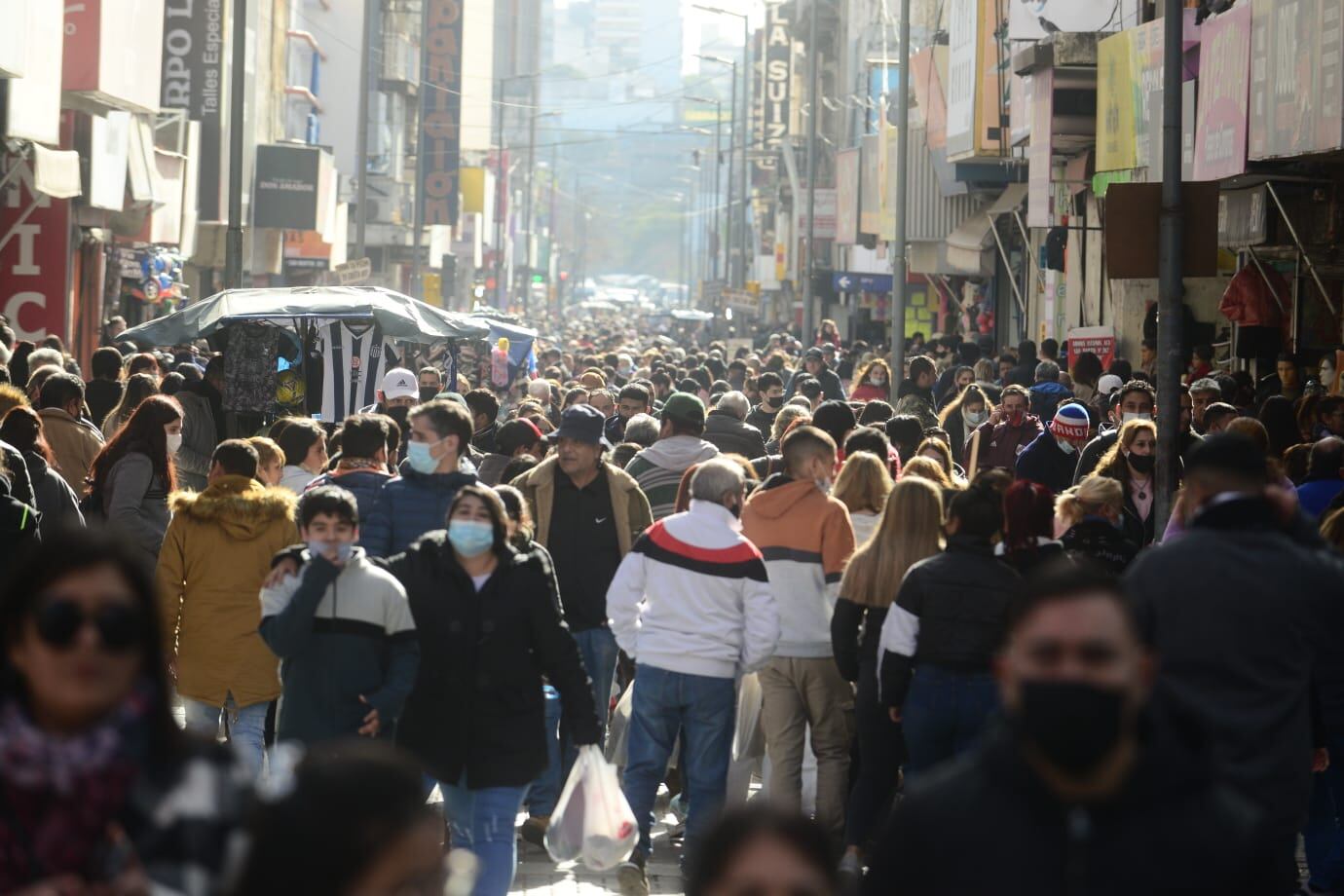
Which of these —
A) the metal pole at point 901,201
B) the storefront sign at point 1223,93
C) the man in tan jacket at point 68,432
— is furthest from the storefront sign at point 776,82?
the man in tan jacket at point 68,432

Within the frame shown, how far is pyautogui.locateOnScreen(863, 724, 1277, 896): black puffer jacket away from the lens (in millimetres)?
3174

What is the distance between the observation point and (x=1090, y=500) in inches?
342

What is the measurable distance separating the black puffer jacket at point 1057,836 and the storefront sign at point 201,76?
33.2m

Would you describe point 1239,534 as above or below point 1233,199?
below

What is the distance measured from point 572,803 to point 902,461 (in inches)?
225

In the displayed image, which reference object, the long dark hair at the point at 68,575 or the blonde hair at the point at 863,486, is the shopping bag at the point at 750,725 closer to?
the blonde hair at the point at 863,486

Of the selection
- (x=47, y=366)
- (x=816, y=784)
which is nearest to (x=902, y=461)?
(x=816, y=784)

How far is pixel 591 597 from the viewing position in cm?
927

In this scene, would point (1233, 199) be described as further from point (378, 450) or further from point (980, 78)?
point (378, 450)

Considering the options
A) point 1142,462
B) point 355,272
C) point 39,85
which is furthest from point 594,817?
point 355,272

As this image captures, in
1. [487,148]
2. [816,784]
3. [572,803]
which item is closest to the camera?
[572,803]

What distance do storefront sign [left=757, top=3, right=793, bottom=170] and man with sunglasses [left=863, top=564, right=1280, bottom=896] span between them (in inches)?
3266

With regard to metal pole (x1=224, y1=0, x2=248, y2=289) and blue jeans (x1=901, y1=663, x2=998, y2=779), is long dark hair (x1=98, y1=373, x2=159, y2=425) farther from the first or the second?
metal pole (x1=224, y1=0, x2=248, y2=289)

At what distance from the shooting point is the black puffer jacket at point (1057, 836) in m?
3.17
